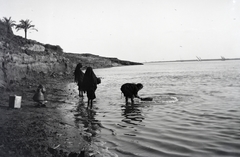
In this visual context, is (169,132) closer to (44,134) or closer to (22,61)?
(44,134)

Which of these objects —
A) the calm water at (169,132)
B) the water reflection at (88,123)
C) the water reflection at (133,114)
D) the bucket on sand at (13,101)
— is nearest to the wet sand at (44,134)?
the water reflection at (88,123)

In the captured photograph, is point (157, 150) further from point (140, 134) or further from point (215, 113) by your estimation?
point (215, 113)

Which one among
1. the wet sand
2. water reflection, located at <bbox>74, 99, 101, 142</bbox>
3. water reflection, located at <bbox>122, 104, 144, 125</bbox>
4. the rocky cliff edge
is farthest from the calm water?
the rocky cliff edge

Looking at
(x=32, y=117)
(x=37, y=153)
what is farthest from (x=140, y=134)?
(x=32, y=117)

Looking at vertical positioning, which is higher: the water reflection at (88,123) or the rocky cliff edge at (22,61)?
the rocky cliff edge at (22,61)

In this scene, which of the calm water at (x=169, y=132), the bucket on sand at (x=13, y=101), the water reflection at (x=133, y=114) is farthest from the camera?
the bucket on sand at (x=13, y=101)

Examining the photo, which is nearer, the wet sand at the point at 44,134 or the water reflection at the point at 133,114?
the wet sand at the point at 44,134

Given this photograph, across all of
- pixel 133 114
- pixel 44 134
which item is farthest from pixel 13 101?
pixel 133 114

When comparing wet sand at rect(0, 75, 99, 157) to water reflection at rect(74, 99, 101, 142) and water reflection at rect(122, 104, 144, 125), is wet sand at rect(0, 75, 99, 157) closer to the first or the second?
water reflection at rect(74, 99, 101, 142)

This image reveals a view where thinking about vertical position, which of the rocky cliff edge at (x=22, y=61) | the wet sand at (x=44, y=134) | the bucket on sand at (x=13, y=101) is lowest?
the wet sand at (x=44, y=134)

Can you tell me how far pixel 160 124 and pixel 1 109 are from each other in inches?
224

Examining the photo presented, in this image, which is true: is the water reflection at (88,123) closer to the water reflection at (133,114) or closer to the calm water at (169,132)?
the calm water at (169,132)

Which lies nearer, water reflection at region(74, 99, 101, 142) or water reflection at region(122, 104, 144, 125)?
water reflection at region(74, 99, 101, 142)

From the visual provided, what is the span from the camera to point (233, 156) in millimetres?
4668
